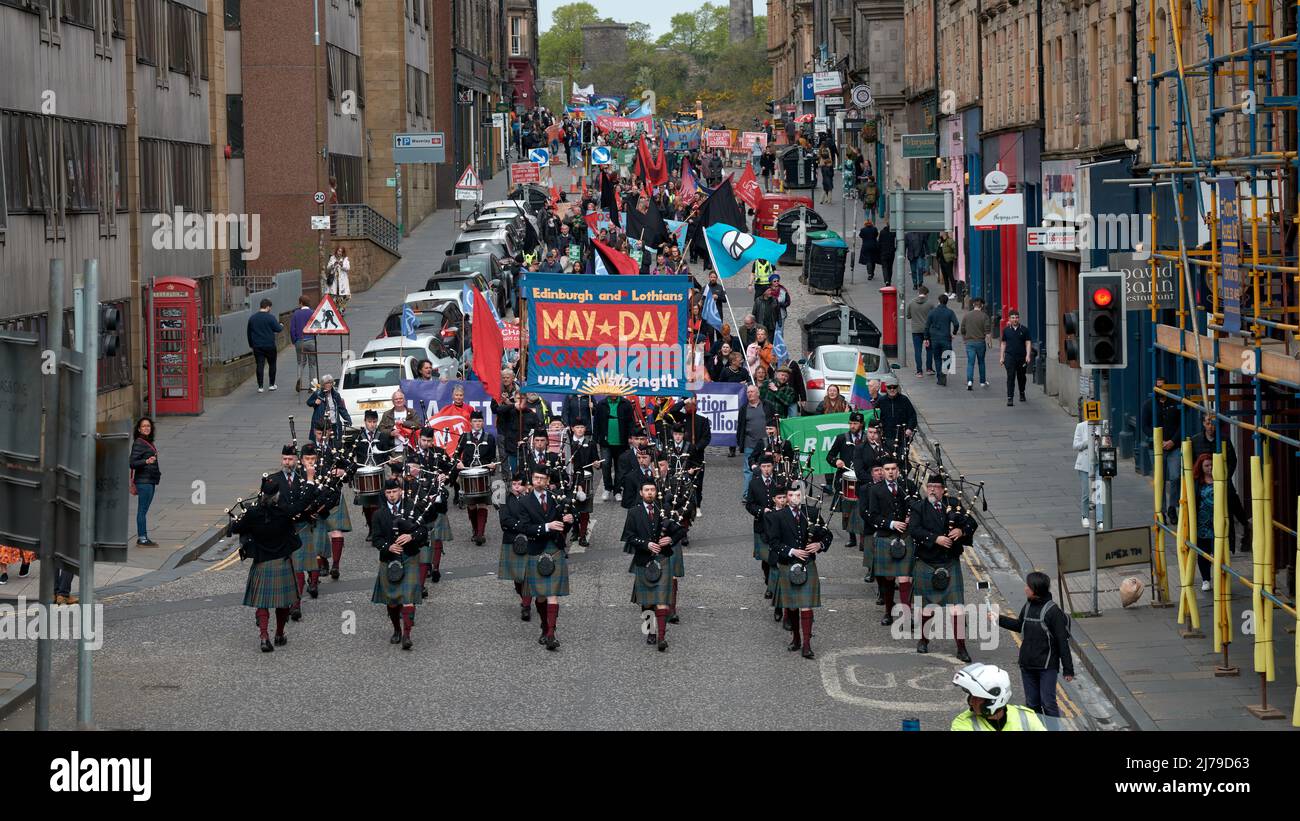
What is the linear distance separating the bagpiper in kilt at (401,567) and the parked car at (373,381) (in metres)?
12.0

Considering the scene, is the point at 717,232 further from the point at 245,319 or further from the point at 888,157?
the point at 888,157

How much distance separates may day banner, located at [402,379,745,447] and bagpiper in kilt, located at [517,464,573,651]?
830 cm

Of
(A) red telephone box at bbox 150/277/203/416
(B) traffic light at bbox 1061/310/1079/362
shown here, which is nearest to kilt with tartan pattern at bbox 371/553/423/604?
(B) traffic light at bbox 1061/310/1079/362

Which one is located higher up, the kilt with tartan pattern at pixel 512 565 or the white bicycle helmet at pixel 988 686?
the white bicycle helmet at pixel 988 686

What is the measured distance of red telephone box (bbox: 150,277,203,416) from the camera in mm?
33875

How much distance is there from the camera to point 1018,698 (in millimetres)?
15453

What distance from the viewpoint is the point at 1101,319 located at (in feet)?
61.4

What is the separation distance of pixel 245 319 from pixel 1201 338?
2429 centimetres

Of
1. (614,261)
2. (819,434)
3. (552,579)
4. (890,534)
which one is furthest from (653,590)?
(614,261)

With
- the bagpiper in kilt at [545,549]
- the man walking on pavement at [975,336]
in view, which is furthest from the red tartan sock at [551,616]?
the man walking on pavement at [975,336]

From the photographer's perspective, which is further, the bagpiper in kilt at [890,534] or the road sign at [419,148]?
the road sign at [419,148]

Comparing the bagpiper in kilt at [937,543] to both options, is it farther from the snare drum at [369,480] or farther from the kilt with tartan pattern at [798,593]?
the snare drum at [369,480]

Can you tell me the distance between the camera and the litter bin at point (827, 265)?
1953 inches

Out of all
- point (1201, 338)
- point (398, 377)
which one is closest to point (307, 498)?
point (1201, 338)
